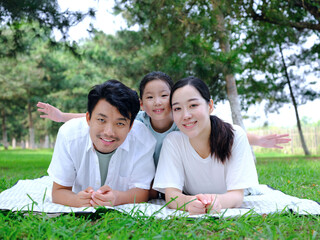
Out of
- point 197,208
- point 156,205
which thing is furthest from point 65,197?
point 197,208

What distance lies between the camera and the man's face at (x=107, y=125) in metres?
2.47

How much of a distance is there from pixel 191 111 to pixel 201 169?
57cm

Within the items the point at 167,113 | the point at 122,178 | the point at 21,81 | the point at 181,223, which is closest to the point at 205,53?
the point at 167,113

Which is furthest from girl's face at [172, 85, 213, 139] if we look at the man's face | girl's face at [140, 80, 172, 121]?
the man's face

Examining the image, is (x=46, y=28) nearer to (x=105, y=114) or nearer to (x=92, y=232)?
(x=105, y=114)

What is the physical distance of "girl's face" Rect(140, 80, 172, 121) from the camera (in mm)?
2936

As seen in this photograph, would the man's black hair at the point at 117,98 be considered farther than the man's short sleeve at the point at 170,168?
No

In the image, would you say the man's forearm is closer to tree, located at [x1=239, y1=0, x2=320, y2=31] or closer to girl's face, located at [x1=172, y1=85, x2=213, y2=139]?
girl's face, located at [x1=172, y1=85, x2=213, y2=139]

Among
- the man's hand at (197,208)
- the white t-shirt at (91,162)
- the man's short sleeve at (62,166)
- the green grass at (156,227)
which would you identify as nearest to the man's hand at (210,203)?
the man's hand at (197,208)

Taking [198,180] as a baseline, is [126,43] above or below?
above

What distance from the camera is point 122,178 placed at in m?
2.78

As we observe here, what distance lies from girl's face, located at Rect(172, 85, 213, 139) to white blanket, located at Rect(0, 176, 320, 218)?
68 centimetres

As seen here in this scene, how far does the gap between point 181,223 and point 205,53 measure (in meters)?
5.38

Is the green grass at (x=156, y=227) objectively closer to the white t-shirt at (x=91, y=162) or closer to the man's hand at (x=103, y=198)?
the man's hand at (x=103, y=198)
